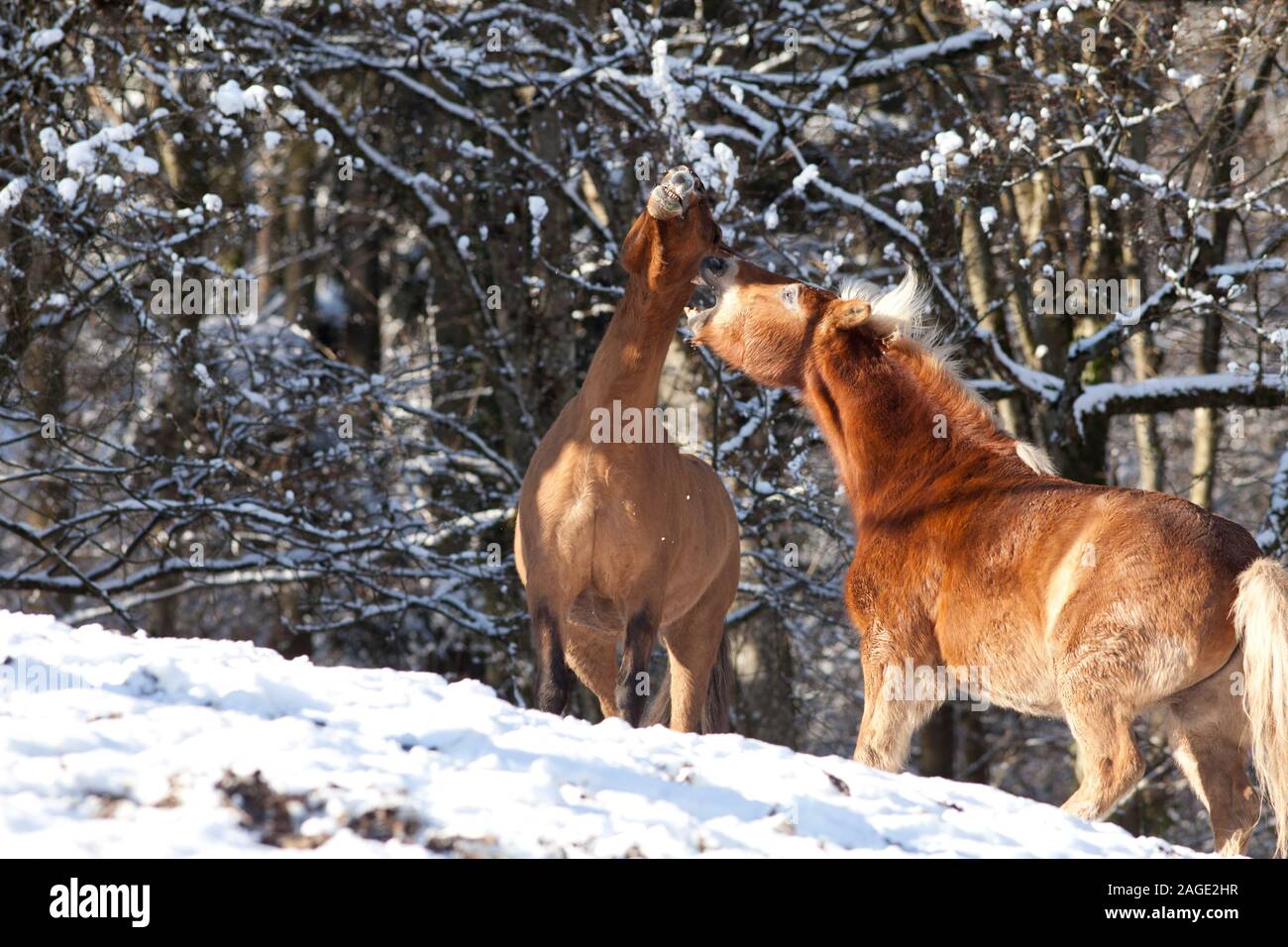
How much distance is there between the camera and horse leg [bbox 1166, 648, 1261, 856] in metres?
5.59

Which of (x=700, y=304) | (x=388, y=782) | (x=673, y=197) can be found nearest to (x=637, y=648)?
(x=700, y=304)

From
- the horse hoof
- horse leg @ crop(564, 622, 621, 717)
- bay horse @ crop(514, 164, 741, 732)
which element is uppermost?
the horse hoof

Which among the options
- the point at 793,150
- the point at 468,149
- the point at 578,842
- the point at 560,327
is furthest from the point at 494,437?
the point at 578,842

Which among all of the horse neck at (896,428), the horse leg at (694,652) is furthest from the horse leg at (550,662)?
the horse neck at (896,428)

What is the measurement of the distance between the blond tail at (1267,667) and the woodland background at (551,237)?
4.74 m

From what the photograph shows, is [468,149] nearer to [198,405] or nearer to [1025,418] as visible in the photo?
[198,405]

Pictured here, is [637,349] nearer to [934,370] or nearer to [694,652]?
[934,370]

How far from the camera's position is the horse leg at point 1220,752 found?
5.59 metres

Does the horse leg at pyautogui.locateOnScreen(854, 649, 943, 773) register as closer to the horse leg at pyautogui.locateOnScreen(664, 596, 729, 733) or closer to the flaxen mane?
the flaxen mane

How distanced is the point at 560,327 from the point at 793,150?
292 centimetres

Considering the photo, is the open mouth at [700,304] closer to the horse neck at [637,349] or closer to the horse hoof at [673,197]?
the horse neck at [637,349]

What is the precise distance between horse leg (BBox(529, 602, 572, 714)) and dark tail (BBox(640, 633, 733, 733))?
127 centimetres

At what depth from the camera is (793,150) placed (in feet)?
35.9

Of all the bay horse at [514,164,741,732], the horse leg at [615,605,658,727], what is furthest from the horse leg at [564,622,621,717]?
the horse leg at [615,605,658,727]
